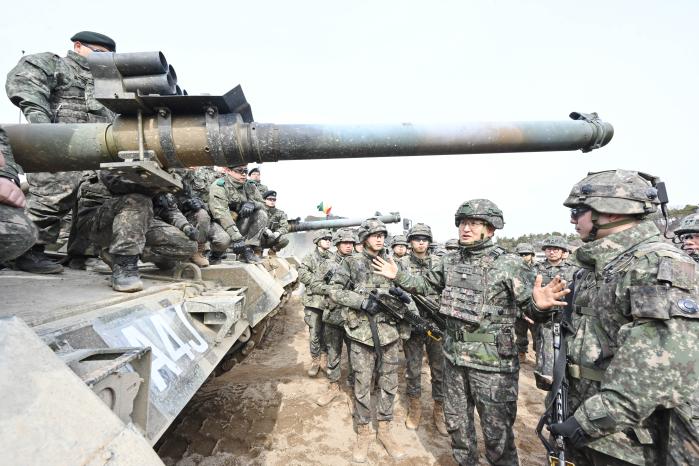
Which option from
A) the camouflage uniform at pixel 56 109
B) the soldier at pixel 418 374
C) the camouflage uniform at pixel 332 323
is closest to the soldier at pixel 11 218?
the camouflage uniform at pixel 56 109

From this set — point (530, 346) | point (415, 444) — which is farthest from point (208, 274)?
point (530, 346)

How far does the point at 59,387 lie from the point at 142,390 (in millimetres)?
512

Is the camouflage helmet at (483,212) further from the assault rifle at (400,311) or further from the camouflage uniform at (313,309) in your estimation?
the camouflage uniform at (313,309)

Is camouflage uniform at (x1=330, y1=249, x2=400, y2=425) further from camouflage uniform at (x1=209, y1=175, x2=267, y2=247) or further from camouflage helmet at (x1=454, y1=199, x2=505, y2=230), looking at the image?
camouflage uniform at (x1=209, y1=175, x2=267, y2=247)

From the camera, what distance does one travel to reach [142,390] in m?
1.37

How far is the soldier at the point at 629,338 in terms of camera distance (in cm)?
167

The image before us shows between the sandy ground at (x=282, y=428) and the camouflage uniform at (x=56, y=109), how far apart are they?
7.96 ft

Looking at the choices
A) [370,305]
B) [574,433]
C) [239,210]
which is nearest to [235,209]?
[239,210]

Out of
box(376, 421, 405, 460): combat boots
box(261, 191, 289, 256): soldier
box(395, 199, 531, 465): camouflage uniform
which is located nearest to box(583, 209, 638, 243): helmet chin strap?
box(395, 199, 531, 465): camouflage uniform

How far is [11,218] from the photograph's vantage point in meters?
1.67

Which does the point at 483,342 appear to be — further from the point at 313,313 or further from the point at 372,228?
the point at 313,313

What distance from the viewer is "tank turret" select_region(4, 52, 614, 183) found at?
2147 mm

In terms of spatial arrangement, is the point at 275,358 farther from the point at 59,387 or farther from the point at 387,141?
the point at 59,387

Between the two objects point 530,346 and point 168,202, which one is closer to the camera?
point 168,202
